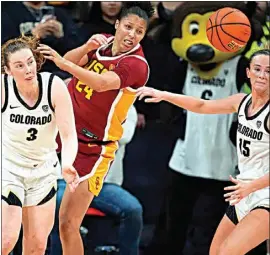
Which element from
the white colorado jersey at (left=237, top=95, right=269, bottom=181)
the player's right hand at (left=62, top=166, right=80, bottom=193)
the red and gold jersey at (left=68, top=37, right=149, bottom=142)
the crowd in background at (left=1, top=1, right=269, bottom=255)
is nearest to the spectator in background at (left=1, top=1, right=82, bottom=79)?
the crowd in background at (left=1, top=1, right=269, bottom=255)

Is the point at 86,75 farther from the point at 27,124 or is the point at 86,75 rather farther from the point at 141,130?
the point at 141,130

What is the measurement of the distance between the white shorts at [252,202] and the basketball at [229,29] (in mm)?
488

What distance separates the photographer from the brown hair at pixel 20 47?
2.74 m

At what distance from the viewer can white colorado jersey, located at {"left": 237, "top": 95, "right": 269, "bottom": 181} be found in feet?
8.75

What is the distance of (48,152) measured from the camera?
2777 millimetres

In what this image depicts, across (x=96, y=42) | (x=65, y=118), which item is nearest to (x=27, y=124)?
(x=65, y=118)

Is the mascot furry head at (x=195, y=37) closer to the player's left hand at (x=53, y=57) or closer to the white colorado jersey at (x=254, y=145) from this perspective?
the white colorado jersey at (x=254, y=145)

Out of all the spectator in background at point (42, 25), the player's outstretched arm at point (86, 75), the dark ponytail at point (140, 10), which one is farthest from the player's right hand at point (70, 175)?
the dark ponytail at point (140, 10)

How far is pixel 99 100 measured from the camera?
289cm

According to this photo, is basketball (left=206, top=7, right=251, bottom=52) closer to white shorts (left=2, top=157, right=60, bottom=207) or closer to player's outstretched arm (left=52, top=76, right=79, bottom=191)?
player's outstretched arm (left=52, top=76, right=79, bottom=191)

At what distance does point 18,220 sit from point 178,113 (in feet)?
3.12

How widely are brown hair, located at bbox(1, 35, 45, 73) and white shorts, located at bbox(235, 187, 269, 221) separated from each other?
0.77 metres

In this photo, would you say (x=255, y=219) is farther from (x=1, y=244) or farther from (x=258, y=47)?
(x=1, y=244)

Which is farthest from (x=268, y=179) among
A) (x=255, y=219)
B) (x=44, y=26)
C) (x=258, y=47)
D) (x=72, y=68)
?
(x=44, y=26)
